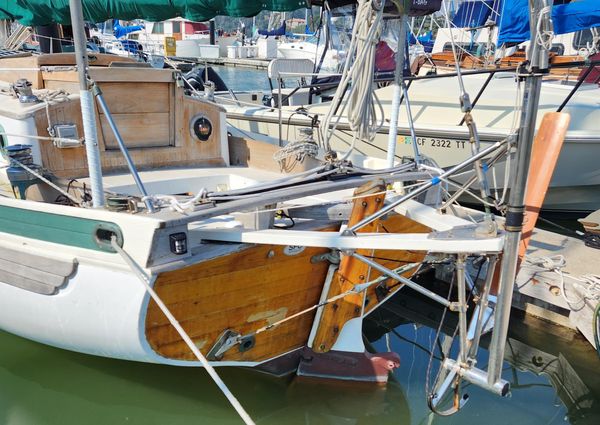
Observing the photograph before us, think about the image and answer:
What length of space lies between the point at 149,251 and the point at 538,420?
3539mm

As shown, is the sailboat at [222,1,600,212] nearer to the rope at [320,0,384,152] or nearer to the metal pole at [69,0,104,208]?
the rope at [320,0,384,152]

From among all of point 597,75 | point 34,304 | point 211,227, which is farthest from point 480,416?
point 597,75

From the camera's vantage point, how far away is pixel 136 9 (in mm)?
6711

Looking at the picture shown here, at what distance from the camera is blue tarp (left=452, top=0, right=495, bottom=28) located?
2122 centimetres

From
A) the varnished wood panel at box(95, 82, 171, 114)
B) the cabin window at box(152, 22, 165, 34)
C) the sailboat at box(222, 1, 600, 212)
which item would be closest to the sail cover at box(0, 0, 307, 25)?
the varnished wood panel at box(95, 82, 171, 114)

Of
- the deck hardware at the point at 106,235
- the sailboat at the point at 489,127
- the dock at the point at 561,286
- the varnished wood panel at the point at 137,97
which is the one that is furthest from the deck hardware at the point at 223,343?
the sailboat at the point at 489,127

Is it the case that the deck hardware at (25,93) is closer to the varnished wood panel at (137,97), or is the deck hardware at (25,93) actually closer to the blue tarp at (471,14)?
the varnished wood panel at (137,97)

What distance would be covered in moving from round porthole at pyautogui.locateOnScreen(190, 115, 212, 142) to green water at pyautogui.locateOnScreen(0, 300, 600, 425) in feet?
7.48

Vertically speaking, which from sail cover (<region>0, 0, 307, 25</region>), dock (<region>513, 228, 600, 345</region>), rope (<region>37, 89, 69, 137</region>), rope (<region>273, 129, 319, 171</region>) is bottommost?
dock (<region>513, 228, 600, 345</region>)

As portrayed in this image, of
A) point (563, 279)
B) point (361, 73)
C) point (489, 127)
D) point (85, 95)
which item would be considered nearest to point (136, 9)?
point (85, 95)

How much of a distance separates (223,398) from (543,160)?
3125 mm

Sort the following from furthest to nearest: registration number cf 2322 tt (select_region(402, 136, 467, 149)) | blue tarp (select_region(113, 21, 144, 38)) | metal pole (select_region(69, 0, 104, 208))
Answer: blue tarp (select_region(113, 21, 144, 38)) → registration number cf 2322 tt (select_region(402, 136, 467, 149)) → metal pole (select_region(69, 0, 104, 208))

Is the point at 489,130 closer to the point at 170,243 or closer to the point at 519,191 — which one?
the point at 519,191

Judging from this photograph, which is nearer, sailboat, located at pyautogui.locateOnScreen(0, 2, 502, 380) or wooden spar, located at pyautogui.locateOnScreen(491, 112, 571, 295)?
sailboat, located at pyautogui.locateOnScreen(0, 2, 502, 380)
